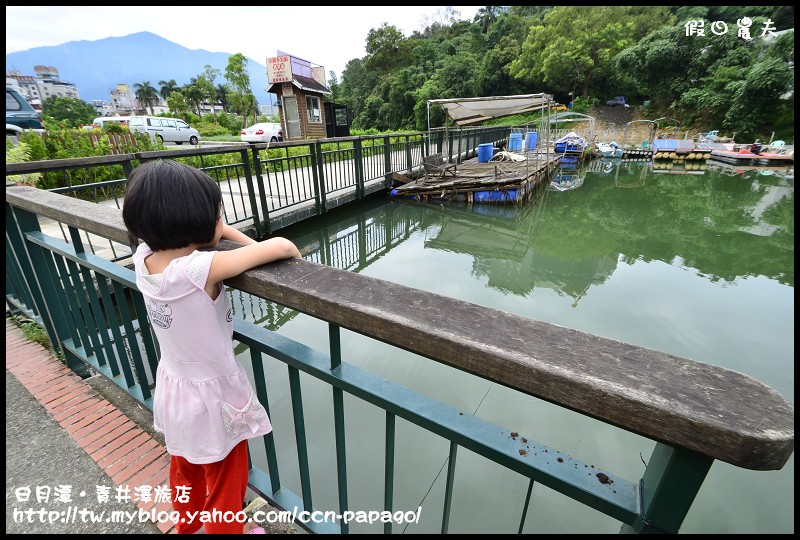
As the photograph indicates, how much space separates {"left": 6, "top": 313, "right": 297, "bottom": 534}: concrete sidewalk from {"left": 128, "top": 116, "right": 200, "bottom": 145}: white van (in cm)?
1728

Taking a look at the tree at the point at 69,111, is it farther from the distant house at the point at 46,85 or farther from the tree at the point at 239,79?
the distant house at the point at 46,85

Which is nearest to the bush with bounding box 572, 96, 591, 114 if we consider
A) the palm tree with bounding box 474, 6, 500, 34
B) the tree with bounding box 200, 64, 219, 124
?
the palm tree with bounding box 474, 6, 500, 34

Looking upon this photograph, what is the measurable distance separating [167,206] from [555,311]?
13.7ft

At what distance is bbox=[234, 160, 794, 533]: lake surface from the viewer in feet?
6.93

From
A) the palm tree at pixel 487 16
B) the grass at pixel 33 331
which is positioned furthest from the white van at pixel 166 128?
the palm tree at pixel 487 16

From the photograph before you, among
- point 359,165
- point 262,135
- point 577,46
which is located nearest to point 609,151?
point 577,46

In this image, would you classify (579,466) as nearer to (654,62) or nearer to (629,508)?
(629,508)

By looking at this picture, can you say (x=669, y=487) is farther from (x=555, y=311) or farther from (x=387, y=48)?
(x=387, y=48)

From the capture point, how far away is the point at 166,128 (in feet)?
54.6

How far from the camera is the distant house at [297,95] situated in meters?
15.6

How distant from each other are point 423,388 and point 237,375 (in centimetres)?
214

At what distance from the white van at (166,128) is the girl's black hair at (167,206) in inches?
720

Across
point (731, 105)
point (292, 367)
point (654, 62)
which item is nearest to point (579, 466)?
point (292, 367)

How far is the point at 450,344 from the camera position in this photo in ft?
1.91
